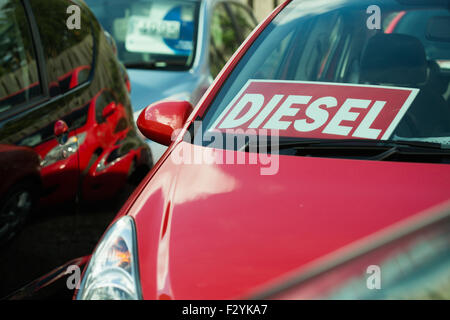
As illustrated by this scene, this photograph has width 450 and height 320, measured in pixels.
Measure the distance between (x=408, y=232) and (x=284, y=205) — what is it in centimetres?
39

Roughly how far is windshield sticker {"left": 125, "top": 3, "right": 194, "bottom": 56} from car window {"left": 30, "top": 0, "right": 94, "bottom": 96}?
209 cm

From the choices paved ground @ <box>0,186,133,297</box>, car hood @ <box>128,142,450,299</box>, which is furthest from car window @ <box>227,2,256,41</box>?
car hood @ <box>128,142,450,299</box>

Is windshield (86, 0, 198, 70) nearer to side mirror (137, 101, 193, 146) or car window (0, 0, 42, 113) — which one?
car window (0, 0, 42, 113)

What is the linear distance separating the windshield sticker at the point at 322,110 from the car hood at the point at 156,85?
7.85 feet

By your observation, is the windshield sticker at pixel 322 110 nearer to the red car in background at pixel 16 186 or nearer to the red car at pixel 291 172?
the red car at pixel 291 172

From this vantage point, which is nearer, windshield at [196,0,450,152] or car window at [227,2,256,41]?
windshield at [196,0,450,152]

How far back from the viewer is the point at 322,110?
2.62 metres

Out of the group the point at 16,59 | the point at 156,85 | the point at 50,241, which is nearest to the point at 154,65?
the point at 156,85

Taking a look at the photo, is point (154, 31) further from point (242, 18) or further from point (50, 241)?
point (50, 241)

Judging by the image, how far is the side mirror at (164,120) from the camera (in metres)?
2.89

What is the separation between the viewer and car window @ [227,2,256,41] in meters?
7.12

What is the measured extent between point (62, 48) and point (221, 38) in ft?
10.6

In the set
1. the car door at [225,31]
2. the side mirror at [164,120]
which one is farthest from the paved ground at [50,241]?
the car door at [225,31]
